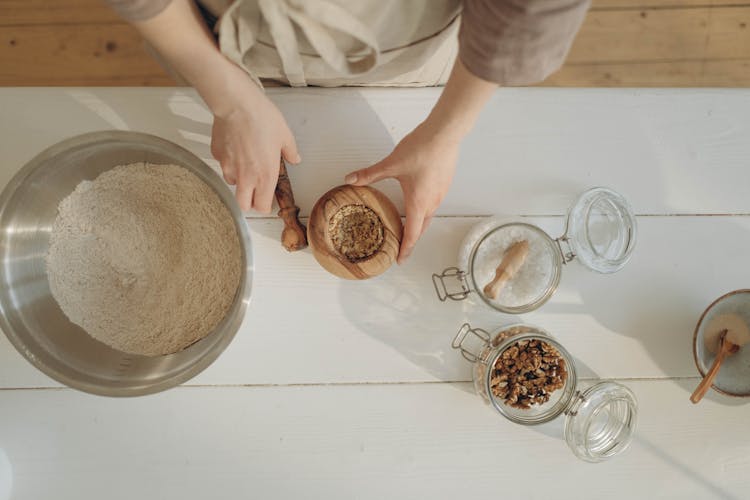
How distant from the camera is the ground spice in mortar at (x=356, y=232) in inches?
24.7

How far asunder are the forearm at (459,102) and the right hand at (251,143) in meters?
0.17

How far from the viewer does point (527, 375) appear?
668mm

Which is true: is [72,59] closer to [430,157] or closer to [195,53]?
[195,53]

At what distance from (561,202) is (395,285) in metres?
0.24

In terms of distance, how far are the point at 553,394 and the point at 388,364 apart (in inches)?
8.2

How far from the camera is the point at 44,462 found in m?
0.70

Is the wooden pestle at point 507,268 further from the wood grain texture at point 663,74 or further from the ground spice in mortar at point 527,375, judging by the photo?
the wood grain texture at point 663,74

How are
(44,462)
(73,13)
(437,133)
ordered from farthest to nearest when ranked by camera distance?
(73,13)
(44,462)
(437,133)

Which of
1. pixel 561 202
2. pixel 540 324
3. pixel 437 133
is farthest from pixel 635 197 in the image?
pixel 437 133

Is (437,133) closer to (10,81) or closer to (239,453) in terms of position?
(239,453)

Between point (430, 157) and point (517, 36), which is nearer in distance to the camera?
point (517, 36)

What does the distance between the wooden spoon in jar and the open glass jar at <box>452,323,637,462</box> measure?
0.09m

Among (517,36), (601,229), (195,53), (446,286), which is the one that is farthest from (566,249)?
(195,53)

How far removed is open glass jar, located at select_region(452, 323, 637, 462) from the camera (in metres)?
0.66
